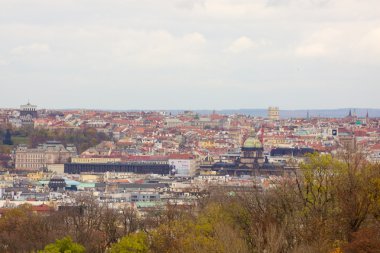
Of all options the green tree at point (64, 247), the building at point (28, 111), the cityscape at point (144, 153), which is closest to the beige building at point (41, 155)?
the cityscape at point (144, 153)

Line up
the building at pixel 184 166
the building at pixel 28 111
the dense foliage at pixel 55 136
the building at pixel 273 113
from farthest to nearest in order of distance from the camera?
the building at pixel 273 113
the building at pixel 28 111
the dense foliage at pixel 55 136
the building at pixel 184 166

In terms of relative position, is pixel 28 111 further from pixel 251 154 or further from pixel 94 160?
pixel 251 154

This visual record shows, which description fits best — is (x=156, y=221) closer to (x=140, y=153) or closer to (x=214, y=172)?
(x=214, y=172)

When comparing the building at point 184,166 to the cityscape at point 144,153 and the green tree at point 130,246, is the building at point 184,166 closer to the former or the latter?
the cityscape at point 144,153

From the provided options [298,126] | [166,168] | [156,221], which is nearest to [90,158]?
[166,168]

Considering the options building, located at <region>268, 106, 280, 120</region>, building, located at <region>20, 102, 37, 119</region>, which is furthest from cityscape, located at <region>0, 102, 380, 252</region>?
building, located at <region>268, 106, 280, 120</region>

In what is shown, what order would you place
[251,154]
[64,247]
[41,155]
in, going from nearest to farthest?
[64,247] → [251,154] → [41,155]

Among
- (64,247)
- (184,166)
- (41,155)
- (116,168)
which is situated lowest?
(116,168)

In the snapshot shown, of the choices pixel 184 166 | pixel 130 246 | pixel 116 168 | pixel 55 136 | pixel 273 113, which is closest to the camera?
pixel 130 246

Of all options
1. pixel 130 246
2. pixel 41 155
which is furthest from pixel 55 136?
pixel 130 246

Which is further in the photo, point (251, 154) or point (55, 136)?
point (55, 136)
